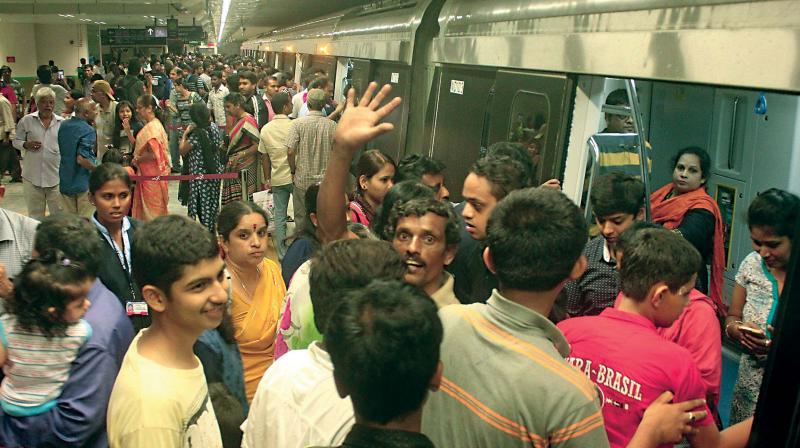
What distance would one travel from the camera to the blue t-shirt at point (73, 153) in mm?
6184

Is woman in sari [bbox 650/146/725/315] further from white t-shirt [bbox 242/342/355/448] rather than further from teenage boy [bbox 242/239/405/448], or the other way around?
A: white t-shirt [bbox 242/342/355/448]

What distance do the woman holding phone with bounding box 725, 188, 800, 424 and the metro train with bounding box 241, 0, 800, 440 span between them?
505 millimetres

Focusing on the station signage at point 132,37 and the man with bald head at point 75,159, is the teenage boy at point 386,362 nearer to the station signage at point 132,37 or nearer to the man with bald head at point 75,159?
the man with bald head at point 75,159

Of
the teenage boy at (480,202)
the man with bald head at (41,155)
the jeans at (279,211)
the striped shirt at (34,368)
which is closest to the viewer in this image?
the striped shirt at (34,368)

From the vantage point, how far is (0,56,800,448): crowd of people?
1.53m

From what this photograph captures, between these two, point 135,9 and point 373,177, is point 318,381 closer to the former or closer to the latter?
point 373,177

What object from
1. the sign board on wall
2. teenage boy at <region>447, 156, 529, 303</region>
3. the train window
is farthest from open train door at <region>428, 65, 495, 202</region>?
teenage boy at <region>447, 156, 529, 303</region>

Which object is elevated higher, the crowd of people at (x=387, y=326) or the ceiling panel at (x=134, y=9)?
the ceiling panel at (x=134, y=9)

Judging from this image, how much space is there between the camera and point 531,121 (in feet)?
12.9

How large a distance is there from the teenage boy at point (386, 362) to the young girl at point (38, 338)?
1176 millimetres

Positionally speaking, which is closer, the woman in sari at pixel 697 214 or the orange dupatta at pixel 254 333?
the orange dupatta at pixel 254 333

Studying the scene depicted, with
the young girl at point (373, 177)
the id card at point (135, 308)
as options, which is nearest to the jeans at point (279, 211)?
the young girl at point (373, 177)

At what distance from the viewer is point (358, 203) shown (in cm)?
412

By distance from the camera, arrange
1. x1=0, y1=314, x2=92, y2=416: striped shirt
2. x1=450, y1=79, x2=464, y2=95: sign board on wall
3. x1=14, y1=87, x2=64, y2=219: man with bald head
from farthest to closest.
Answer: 1. x1=14, y1=87, x2=64, y2=219: man with bald head
2. x1=450, y1=79, x2=464, y2=95: sign board on wall
3. x1=0, y1=314, x2=92, y2=416: striped shirt
